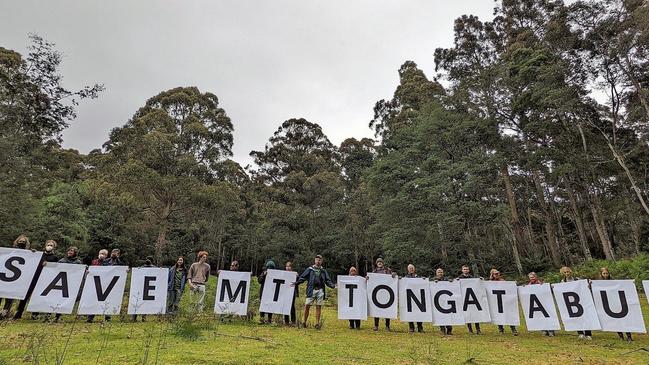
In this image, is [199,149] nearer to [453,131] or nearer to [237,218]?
[237,218]

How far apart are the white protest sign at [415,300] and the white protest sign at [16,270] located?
7401mm

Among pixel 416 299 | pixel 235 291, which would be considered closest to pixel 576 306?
pixel 416 299

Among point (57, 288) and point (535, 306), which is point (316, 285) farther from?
point (57, 288)

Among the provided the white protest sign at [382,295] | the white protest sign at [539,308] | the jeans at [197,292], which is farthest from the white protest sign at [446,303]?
the jeans at [197,292]

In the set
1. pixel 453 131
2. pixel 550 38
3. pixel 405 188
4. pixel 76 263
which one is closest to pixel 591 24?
pixel 550 38

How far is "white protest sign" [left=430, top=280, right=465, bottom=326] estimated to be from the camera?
8.52 meters

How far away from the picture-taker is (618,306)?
7684mm

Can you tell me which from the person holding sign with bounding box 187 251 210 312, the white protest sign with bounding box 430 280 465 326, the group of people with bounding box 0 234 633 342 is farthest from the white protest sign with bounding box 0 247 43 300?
the white protest sign with bounding box 430 280 465 326

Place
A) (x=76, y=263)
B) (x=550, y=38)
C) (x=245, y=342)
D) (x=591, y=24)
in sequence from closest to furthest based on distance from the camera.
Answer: (x=245, y=342) < (x=76, y=263) < (x=591, y=24) < (x=550, y=38)

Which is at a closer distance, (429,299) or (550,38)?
(429,299)

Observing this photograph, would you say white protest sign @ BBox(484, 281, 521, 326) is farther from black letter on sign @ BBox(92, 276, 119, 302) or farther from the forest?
the forest

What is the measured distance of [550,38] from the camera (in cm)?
2130

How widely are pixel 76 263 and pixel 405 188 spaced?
17756 mm

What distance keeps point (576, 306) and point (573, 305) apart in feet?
0.17
